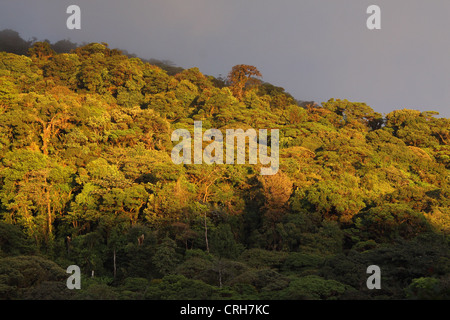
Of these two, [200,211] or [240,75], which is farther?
[240,75]

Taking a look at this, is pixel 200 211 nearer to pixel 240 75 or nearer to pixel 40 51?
pixel 240 75

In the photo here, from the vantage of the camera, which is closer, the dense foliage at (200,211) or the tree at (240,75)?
the dense foliage at (200,211)

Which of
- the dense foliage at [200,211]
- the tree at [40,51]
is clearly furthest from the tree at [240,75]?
the tree at [40,51]

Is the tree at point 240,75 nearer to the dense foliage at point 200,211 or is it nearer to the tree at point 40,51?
the dense foliage at point 200,211

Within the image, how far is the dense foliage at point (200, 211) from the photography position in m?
14.6

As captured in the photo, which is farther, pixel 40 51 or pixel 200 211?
pixel 40 51

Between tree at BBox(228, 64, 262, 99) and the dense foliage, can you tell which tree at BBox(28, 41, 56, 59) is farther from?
tree at BBox(228, 64, 262, 99)

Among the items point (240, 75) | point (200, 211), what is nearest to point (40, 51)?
point (240, 75)

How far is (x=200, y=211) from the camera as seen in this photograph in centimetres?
2323

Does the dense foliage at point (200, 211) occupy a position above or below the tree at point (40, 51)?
below

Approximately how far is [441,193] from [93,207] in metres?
19.3

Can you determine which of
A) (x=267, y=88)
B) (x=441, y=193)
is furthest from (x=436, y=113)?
(x=267, y=88)

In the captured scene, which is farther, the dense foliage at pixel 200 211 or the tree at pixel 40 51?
the tree at pixel 40 51

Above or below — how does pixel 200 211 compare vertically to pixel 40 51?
below
